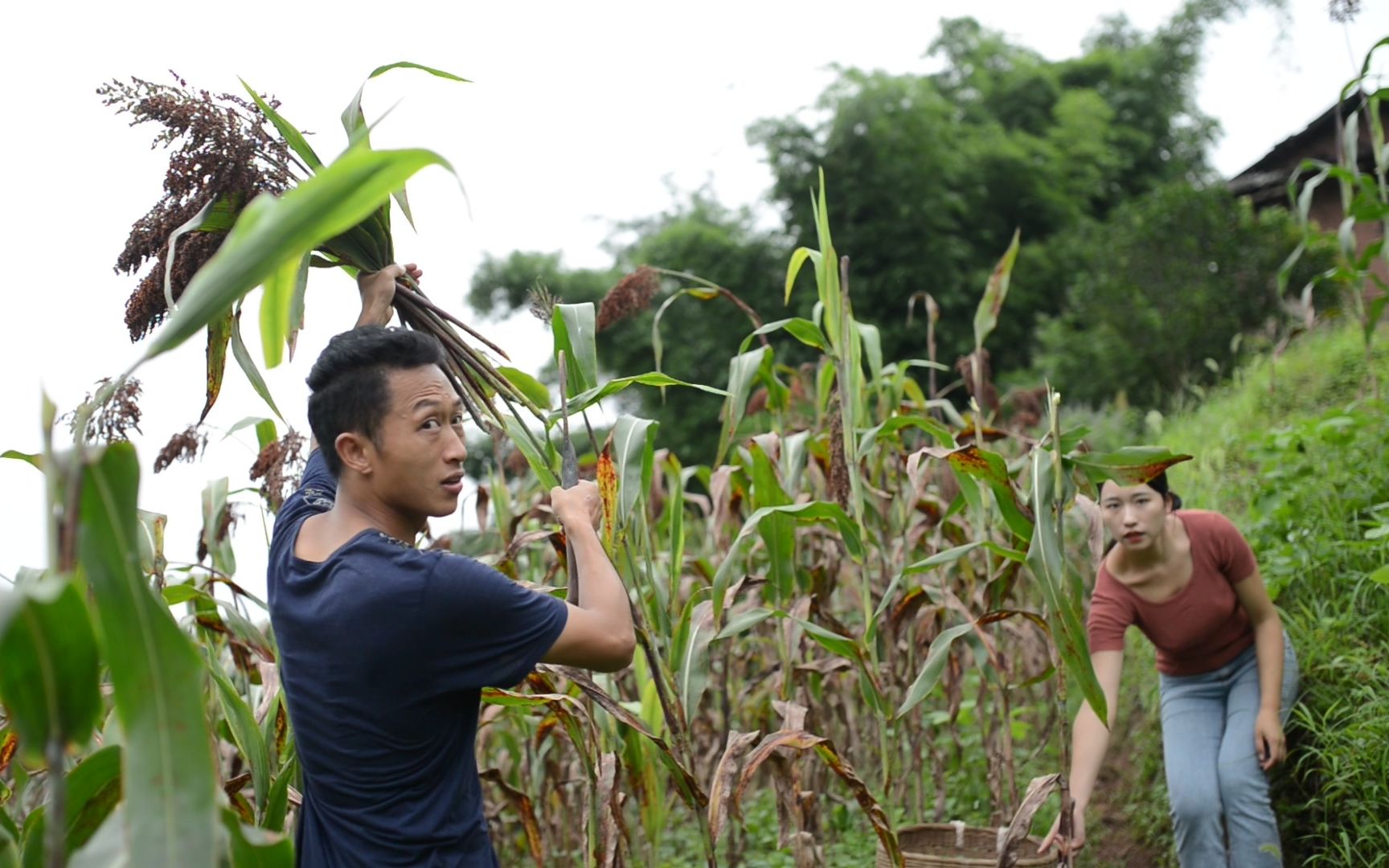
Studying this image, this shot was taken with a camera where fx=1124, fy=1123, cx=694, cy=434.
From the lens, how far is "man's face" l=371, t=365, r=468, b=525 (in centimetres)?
172

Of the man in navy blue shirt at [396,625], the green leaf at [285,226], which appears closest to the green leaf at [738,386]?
the man in navy blue shirt at [396,625]

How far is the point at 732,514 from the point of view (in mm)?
4133

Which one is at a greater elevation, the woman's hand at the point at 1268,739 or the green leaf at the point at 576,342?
the green leaf at the point at 576,342

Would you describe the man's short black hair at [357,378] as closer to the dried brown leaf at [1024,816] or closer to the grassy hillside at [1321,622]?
the dried brown leaf at [1024,816]

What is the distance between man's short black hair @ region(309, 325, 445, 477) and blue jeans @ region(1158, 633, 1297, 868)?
2391 millimetres

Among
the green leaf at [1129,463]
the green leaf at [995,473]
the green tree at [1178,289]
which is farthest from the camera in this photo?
the green tree at [1178,289]

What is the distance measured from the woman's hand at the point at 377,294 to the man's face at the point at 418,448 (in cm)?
33

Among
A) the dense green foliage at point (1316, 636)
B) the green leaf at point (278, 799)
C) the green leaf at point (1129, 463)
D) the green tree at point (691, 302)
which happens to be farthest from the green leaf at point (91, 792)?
the green tree at point (691, 302)

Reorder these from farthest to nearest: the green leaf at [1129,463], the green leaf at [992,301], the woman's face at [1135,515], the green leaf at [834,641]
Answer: the green leaf at [992,301]
the woman's face at [1135,515]
the green leaf at [834,641]
the green leaf at [1129,463]

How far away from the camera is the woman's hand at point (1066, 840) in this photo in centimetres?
235

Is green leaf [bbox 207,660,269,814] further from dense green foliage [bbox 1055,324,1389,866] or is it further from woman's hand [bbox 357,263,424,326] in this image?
dense green foliage [bbox 1055,324,1389,866]

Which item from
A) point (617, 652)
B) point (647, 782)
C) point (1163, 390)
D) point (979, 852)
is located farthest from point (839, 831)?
point (1163, 390)

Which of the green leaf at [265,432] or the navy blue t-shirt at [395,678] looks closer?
the navy blue t-shirt at [395,678]

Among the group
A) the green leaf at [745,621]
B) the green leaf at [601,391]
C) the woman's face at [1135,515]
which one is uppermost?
the green leaf at [601,391]
